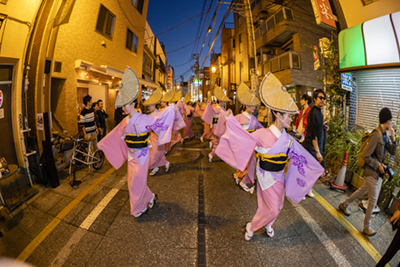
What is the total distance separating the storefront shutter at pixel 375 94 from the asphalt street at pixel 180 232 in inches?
112

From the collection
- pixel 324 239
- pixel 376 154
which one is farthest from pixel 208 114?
pixel 324 239

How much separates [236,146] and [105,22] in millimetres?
11126

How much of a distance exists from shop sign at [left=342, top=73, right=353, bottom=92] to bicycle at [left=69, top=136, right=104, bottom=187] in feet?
25.1

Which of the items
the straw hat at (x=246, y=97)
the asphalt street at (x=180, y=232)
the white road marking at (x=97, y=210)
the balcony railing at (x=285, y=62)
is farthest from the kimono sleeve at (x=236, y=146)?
the balcony railing at (x=285, y=62)

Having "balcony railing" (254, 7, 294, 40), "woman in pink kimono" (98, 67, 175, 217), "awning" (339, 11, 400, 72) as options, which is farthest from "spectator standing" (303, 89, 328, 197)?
"balcony railing" (254, 7, 294, 40)

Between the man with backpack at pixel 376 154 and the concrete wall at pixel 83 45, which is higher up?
the concrete wall at pixel 83 45

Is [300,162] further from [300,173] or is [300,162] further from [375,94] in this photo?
[375,94]

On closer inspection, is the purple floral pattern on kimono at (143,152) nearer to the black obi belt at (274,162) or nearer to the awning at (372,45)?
the black obi belt at (274,162)

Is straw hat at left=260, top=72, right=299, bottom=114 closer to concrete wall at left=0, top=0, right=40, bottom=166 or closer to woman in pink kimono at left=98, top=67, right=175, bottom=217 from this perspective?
woman in pink kimono at left=98, top=67, right=175, bottom=217

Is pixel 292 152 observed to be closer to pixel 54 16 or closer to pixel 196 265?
pixel 196 265

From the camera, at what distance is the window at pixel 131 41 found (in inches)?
508

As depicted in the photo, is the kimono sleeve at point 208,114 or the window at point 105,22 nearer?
the kimono sleeve at point 208,114

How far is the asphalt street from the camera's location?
92.8 inches

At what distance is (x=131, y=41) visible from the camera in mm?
13469
